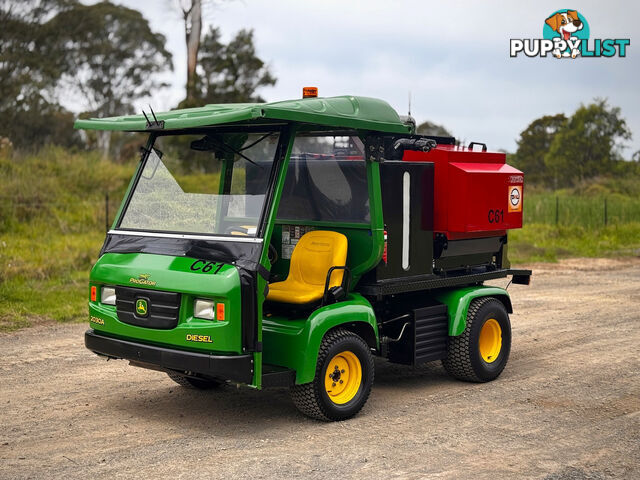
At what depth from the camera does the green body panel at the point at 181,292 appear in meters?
6.20

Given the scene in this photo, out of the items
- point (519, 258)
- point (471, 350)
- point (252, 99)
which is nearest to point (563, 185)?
point (252, 99)

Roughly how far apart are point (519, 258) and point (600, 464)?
13.5 m

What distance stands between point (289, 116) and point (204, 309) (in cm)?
150

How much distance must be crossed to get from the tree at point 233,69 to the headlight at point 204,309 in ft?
75.8

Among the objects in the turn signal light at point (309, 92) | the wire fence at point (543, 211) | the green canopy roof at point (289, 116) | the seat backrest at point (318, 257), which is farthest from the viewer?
the wire fence at point (543, 211)

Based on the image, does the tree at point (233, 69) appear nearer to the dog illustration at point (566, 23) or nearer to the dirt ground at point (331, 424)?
the dog illustration at point (566, 23)

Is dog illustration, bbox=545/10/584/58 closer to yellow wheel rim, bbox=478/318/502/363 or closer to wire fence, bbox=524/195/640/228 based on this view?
wire fence, bbox=524/195/640/228

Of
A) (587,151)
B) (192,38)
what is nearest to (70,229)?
(192,38)

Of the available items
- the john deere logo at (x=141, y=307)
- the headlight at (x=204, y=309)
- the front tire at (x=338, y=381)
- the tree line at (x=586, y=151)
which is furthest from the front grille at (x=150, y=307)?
the tree line at (x=586, y=151)

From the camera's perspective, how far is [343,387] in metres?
7.03

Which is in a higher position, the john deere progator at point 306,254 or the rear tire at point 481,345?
the john deere progator at point 306,254

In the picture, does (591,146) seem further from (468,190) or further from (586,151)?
(468,190)

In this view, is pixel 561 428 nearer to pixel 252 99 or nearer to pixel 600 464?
pixel 600 464

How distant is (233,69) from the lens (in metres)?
30.1
